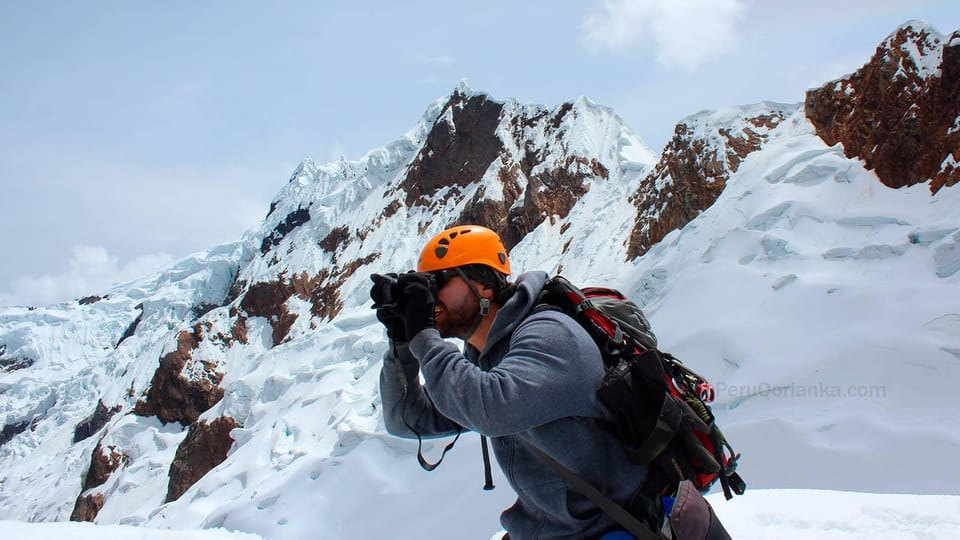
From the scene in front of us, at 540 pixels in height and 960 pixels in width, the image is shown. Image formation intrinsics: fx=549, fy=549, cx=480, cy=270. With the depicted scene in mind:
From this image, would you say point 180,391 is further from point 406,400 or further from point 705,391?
point 705,391

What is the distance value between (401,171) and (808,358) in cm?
5383

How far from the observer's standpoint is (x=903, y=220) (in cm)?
1215

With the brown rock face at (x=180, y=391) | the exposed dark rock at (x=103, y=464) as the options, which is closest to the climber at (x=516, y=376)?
the brown rock face at (x=180, y=391)

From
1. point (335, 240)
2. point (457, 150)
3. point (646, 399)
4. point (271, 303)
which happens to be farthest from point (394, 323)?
point (271, 303)

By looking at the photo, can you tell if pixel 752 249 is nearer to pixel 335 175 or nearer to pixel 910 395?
pixel 910 395

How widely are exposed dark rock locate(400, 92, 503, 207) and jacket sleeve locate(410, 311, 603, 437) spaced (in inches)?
1833

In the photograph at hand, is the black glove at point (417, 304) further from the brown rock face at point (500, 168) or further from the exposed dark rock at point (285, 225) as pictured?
the exposed dark rock at point (285, 225)

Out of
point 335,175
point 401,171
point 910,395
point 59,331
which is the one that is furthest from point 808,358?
point 59,331

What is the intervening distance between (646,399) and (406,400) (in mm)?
1066

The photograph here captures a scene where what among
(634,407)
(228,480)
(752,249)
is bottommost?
(228,480)

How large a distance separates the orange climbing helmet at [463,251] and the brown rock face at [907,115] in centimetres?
1416

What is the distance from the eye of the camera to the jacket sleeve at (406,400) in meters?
2.33

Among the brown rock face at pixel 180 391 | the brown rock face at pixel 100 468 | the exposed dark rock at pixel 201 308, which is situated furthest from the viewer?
the exposed dark rock at pixel 201 308

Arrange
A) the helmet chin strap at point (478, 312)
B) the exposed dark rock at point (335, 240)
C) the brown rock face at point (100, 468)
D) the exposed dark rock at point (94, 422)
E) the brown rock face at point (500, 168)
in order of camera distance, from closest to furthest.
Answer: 1. the helmet chin strap at point (478, 312)
2. the brown rock face at point (500, 168)
3. the brown rock face at point (100, 468)
4. the exposed dark rock at point (335, 240)
5. the exposed dark rock at point (94, 422)
